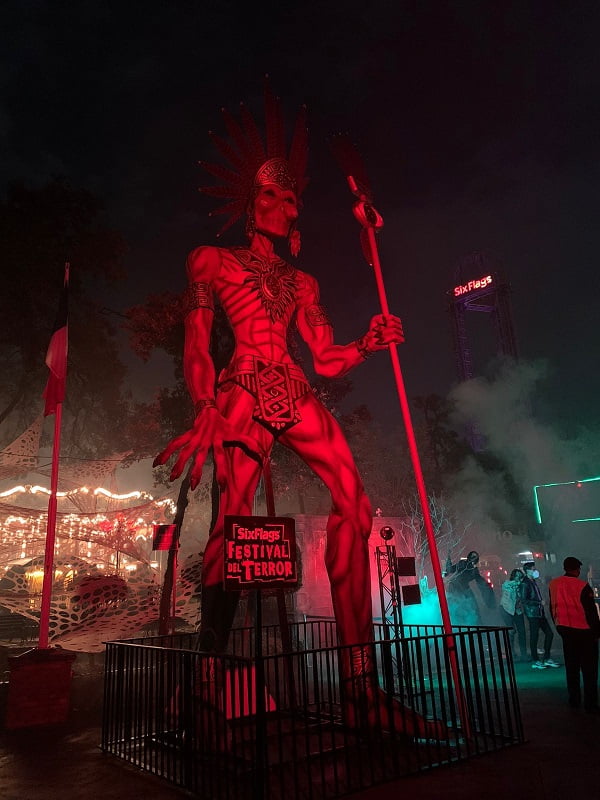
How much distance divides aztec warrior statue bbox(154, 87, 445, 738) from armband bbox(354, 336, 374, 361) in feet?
0.04

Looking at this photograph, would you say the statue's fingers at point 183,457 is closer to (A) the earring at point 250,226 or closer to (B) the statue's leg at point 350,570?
(B) the statue's leg at point 350,570

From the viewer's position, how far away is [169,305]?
1310 centimetres

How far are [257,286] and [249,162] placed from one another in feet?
5.15

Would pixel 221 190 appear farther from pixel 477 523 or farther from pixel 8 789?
pixel 477 523

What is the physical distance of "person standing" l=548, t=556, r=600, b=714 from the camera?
670cm

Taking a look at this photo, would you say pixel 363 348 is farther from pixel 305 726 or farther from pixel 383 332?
pixel 305 726

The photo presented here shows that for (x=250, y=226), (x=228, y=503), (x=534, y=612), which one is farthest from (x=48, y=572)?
(x=534, y=612)

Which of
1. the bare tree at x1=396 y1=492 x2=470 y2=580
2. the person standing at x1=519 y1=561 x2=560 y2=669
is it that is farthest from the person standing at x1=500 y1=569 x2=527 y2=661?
the bare tree at x1=396 y1=492 x2=470 y2=580

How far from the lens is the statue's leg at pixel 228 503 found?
550cm

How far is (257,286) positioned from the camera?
20.9ft

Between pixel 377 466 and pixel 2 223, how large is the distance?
24845mm

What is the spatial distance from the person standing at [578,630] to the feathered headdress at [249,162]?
577 centimetres

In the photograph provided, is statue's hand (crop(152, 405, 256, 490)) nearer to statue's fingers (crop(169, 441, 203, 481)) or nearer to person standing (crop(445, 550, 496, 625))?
statue's fingers (crop(169, 441, 203, 481))

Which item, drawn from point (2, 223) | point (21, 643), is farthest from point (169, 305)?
point (21, 643)
